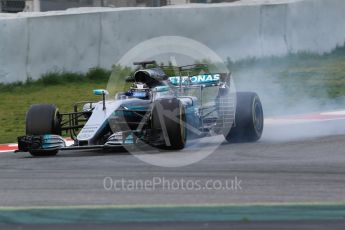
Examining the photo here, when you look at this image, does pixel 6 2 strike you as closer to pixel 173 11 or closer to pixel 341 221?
pixel 173 11

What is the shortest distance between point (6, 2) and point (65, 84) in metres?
7.24

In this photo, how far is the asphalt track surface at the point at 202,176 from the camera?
6.88m

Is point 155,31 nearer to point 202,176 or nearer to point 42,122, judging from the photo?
point 42,122

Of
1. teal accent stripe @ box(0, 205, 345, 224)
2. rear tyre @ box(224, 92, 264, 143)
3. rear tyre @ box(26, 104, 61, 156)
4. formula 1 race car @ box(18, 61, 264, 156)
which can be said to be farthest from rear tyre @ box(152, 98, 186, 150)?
teal accent stripe @ box(0, 205, 345, 224)

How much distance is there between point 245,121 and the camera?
35.2ft

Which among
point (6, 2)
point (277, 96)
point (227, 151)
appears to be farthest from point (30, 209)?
point (6, 2)

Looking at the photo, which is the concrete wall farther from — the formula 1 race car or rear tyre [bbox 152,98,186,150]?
rear tyre [bbox 152,98,186,150]

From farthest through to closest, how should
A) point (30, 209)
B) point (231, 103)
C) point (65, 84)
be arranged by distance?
point (65, 84) → point (231, 103) → point (30, 209)

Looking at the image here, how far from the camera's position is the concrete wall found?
15977 mm

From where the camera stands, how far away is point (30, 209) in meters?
6.55
